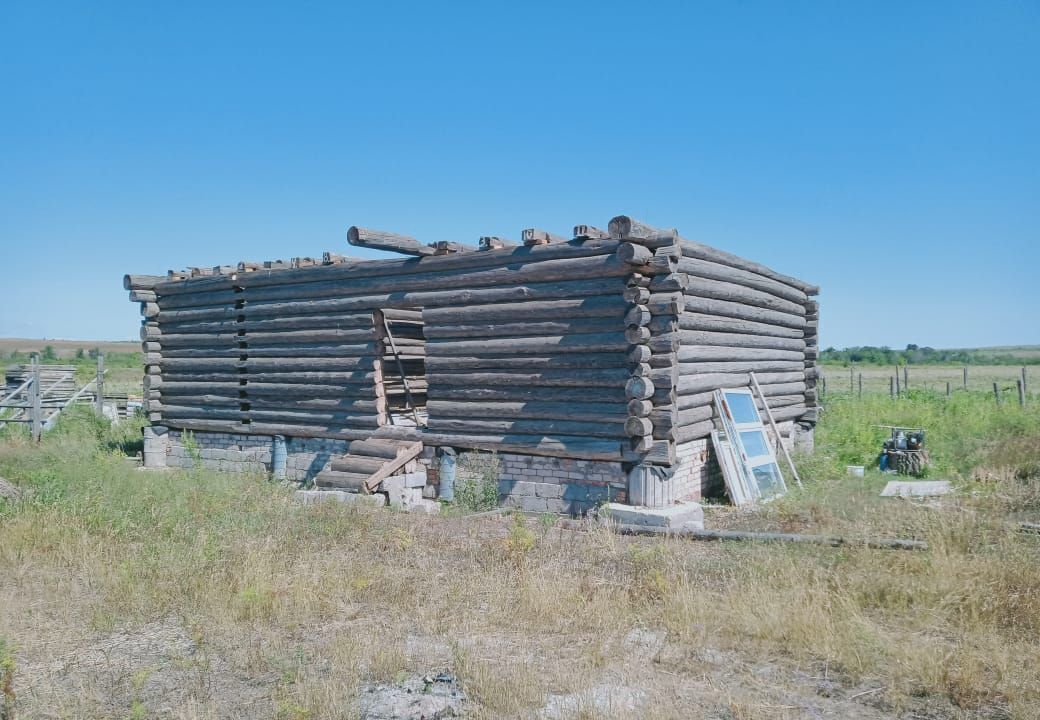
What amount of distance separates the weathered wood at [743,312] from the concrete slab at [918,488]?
3.37m

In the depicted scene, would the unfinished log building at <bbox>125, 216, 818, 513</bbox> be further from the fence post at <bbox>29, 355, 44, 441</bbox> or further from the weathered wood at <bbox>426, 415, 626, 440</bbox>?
the fence post at <bbox>29, 355, 44, 441</bbox>

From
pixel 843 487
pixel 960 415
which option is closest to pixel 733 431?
pixel 843 487

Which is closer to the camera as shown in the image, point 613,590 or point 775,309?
point 613,590

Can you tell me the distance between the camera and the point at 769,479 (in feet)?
39.9

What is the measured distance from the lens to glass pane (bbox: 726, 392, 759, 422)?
40.1ft

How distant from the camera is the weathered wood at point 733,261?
10.9m

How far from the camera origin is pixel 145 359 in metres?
16.2

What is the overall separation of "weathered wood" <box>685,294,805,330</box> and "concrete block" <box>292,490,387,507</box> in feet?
16.7

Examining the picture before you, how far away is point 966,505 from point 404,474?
7530 millimetres

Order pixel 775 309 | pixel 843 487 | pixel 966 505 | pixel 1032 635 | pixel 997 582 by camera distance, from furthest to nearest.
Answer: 1. pixel 775 309
2. pixel 843 487
3. pixel 966 505
4. pixel 997 582
5. pixel 1032 635

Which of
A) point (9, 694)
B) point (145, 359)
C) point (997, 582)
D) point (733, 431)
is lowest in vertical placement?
point (9, 694)

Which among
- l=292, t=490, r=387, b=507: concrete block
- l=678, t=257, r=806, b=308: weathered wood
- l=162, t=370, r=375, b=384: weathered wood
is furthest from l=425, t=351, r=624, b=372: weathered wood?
l=292, t=490, r=387, b=507: concrete block

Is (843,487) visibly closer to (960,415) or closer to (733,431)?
(733,431)

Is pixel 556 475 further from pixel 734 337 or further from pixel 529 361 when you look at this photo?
pixel 734 337
